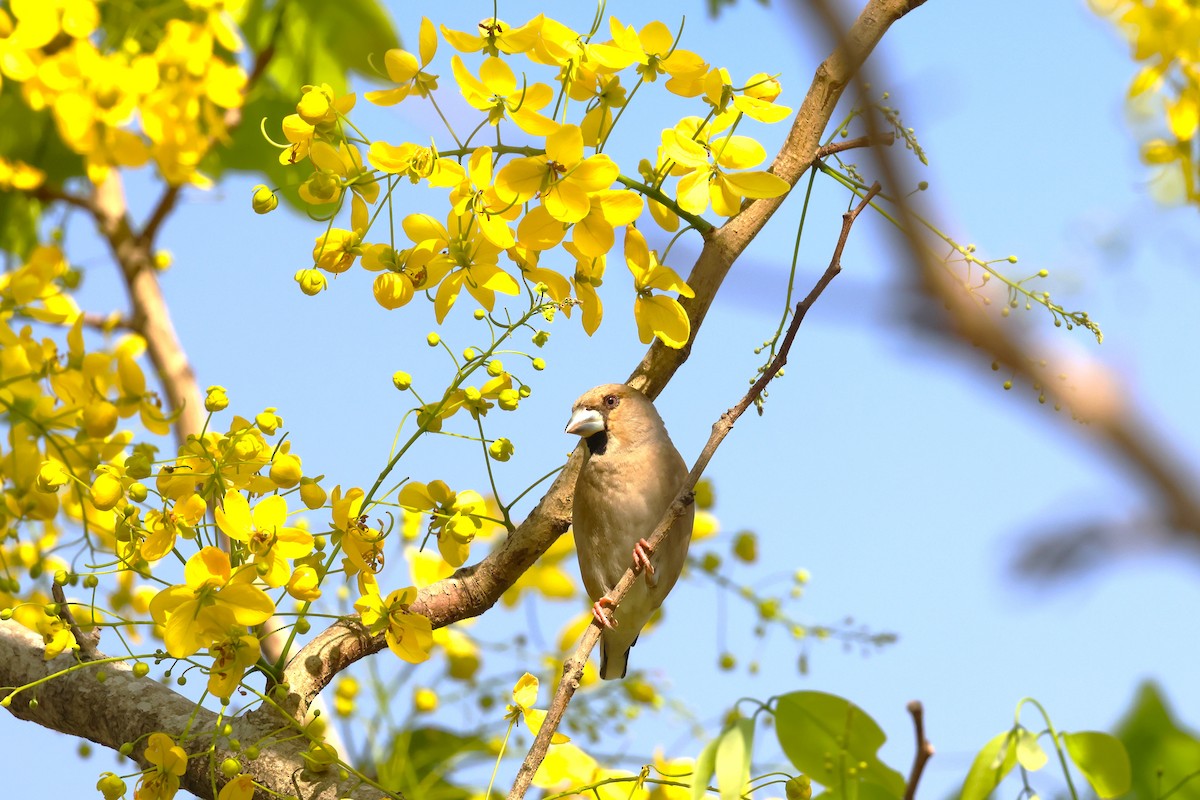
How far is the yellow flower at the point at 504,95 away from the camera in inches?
70.2

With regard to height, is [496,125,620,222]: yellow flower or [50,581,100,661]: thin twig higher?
[496,125,620,222]: yellow flower

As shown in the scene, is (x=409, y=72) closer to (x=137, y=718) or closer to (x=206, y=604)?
(x=206, y=604)

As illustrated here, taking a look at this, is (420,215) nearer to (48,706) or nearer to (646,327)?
(646,327)

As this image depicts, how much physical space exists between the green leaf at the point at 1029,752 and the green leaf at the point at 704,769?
385 mm

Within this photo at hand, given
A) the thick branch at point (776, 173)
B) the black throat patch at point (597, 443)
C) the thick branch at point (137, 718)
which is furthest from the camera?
the black throat patch at point (597, 443)

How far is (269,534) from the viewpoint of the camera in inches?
71.4

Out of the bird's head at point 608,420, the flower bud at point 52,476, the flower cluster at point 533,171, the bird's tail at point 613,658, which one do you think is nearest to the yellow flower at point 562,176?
the flower cluster at point 533,171

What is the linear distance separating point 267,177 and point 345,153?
1470 mm

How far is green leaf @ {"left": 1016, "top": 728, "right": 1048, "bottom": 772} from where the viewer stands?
4.76 ft

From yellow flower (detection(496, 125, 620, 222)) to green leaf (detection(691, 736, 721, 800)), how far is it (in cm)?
81

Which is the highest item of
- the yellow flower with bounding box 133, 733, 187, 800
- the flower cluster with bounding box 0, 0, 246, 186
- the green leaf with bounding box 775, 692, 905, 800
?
the flower cluster with bounding box 0, 0, 246, 186

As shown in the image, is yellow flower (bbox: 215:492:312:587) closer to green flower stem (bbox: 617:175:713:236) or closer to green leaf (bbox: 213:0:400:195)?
green flower stem (bbox: 617:175:713:236)

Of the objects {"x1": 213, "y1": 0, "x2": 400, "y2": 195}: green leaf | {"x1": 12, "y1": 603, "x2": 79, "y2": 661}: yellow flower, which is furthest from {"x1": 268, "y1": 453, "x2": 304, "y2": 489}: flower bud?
{"x1": 213, "y1": 0, "x2": 400, "y2": 195}: green leaf

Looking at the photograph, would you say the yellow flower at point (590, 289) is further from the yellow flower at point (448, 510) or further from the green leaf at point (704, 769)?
the green leaf at point (704, 769)
